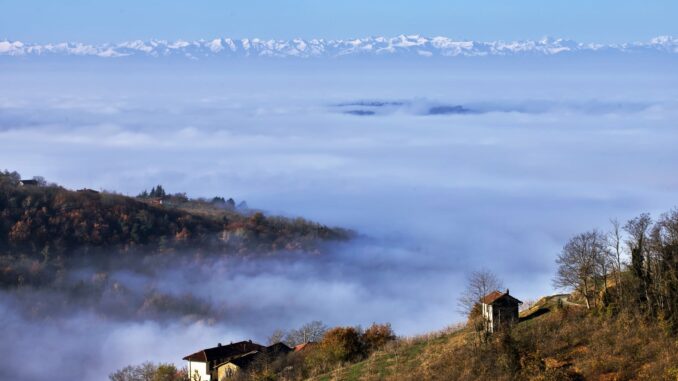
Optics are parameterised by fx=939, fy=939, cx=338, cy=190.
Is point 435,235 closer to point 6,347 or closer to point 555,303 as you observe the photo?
point 6,347

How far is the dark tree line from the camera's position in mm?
33188

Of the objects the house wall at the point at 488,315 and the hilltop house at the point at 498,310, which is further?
the hilltop house at the point at 498,310

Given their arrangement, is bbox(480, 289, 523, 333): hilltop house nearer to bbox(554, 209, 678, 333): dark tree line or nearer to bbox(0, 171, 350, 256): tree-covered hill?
bbox(554, 209, 678, 333): dark tree line

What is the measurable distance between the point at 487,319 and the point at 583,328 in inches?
183

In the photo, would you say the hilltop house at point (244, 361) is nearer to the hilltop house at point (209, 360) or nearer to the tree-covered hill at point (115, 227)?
the hilltop house at point (209, 360)

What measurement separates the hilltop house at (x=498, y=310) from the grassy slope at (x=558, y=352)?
2.22 ft

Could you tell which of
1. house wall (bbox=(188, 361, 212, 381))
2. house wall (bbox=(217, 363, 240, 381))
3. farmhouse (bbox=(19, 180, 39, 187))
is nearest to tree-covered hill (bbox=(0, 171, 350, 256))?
farmhouse (bbox=(19, 180, 39, 187))

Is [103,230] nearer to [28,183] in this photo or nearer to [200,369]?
[28,183]

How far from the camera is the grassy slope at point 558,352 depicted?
30.7 m

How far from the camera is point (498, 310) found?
39.1 meters

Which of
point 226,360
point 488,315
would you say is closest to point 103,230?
point 226,360

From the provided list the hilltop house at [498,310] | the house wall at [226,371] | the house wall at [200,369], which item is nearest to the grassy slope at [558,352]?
the hilltop house at [498,310]

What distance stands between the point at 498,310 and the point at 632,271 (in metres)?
6.36

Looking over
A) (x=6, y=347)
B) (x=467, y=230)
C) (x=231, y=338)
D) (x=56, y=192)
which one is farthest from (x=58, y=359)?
(x=467, y=230)
